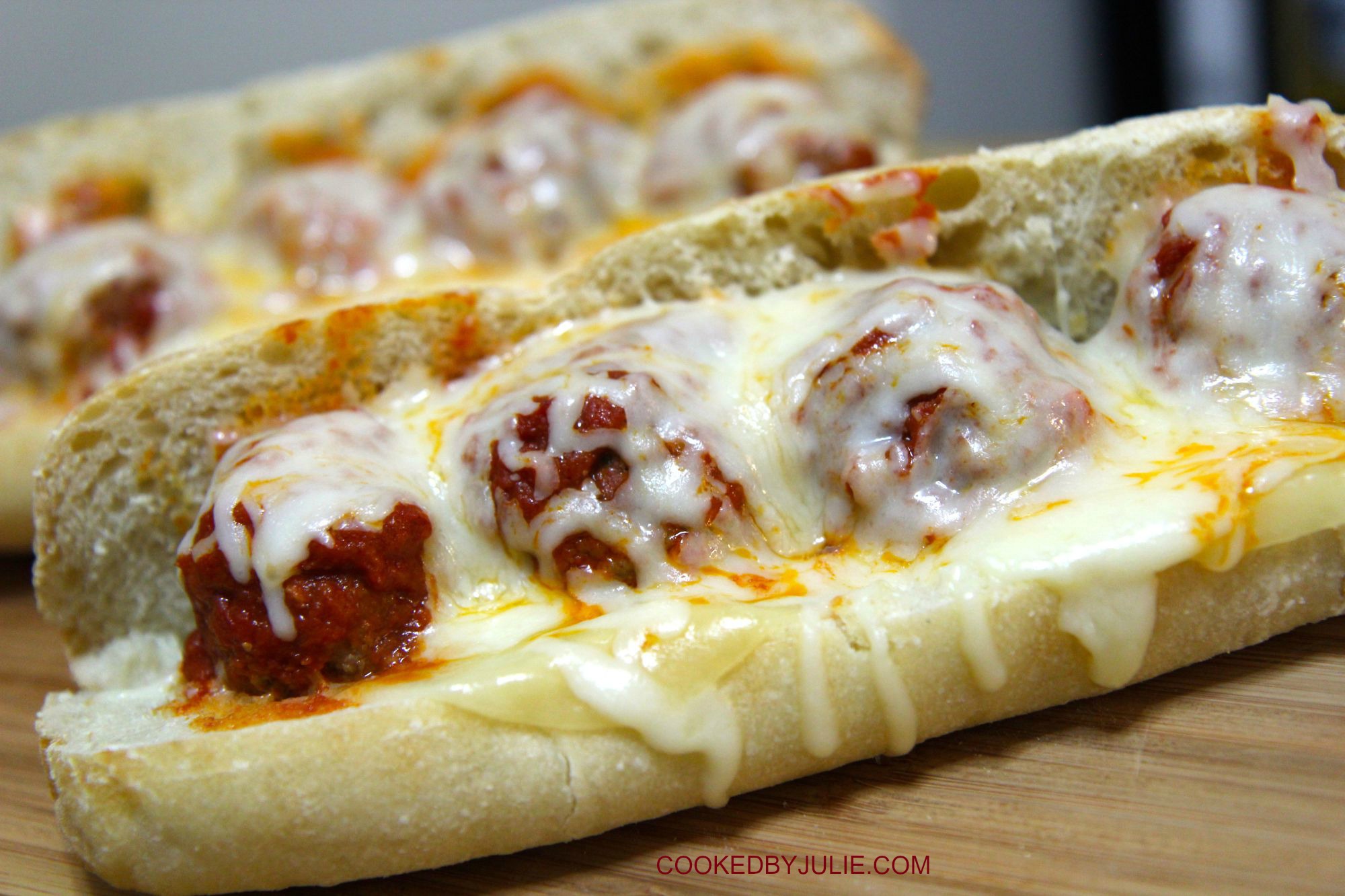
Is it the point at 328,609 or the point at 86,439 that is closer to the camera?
the point at 328,609

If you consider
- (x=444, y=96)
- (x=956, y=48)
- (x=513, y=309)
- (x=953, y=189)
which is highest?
(x=956, y=48)

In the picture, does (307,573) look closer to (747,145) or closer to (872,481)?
(872,481)

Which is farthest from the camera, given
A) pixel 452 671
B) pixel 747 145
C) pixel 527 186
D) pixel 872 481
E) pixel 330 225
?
pixel 330 225

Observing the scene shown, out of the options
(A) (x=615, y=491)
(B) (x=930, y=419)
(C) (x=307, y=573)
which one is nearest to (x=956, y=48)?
(B) (x=930, y=419)

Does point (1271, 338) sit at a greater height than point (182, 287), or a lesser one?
lesser

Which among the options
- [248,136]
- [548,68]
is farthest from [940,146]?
[248,136]

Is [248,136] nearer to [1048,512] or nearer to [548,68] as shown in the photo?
[548,68]

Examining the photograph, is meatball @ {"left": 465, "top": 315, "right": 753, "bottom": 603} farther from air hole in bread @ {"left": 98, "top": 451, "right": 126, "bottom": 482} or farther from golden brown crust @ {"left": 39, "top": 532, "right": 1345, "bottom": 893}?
air hole in bread @ {"left": 98, "top": 451, "right": 126, "bottom": 482}
